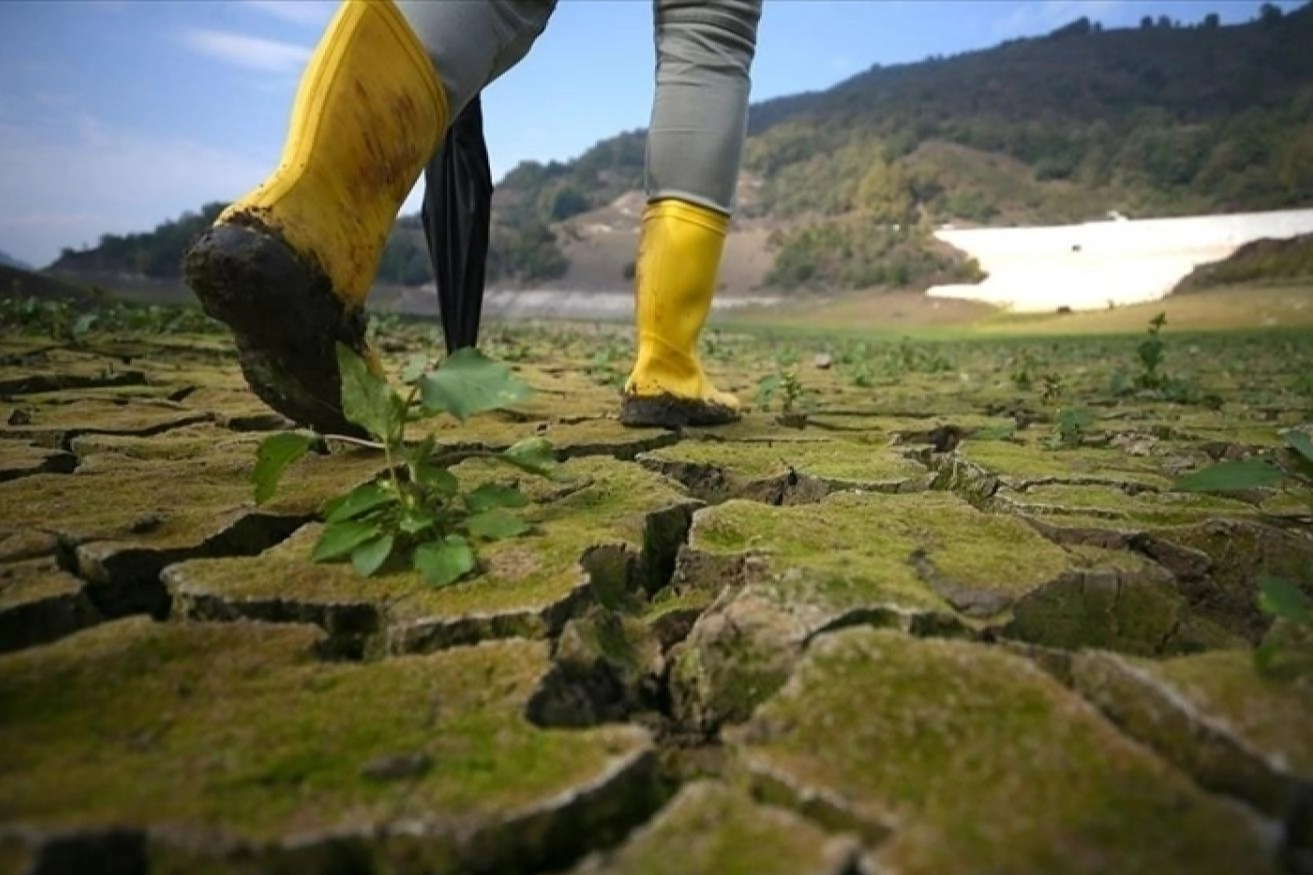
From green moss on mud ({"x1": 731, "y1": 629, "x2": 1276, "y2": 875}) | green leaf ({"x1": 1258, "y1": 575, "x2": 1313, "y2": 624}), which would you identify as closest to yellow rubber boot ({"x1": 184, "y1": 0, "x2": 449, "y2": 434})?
green moss on mud ({"x1": 731, "y1": 629, "x2": 1276, "y2": 875})

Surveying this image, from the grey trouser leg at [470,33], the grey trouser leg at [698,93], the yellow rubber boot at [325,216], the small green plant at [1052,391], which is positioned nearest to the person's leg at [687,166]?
the grey trouser leg at [698,93]

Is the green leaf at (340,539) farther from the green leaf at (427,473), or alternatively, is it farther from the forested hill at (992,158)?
the forested hill at (992,158)

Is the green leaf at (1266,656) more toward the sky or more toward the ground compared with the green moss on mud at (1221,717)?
more toward the sky

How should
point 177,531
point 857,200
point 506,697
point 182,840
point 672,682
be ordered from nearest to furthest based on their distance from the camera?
point 182,840 → point 506,697 → point 672,682 → point 177,531 → point 857,200

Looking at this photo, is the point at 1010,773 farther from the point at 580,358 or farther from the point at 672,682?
the point at 580,358

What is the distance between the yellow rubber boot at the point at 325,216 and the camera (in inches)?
51.5

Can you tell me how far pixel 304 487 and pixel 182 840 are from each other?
3.04 feet

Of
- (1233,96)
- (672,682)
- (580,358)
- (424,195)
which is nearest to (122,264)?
(580,358)

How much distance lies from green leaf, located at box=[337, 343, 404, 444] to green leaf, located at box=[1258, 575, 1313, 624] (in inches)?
35.1

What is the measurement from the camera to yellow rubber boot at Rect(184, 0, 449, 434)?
51.5 inches

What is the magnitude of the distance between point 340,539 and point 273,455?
7.6 inches

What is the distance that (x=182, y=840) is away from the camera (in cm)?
60

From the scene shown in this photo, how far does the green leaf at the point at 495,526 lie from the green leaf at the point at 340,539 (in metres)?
0.11

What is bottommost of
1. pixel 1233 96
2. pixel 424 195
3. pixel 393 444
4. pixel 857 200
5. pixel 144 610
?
pixel 144 610
